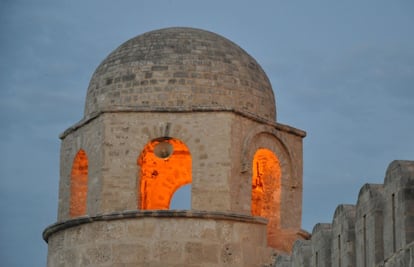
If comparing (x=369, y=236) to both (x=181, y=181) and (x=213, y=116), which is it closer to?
(x=213, y=116)

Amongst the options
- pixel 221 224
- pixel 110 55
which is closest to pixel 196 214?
pixel 221 224

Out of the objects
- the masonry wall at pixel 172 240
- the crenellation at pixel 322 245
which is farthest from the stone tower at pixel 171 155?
the crenellation at pixel 322 245

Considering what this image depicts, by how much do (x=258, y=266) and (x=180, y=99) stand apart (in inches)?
138

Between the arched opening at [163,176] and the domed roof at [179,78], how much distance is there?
1.19 meters

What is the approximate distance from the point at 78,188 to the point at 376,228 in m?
11.0

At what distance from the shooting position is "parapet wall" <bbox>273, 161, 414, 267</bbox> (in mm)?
15125

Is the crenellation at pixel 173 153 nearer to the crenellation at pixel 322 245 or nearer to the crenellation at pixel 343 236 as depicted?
the crenellation at pixel 322 245

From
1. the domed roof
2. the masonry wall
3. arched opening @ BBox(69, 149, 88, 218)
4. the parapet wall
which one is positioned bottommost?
the parapet wall

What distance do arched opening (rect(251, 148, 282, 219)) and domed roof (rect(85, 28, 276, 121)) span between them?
827 millimetres

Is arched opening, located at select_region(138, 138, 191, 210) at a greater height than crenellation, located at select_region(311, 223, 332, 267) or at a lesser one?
greater

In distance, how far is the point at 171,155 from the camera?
2678 centimetres

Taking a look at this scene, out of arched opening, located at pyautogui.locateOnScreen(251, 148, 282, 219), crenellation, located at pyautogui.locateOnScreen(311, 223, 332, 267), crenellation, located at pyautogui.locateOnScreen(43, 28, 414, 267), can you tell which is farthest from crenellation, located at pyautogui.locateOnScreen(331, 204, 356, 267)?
arched opening, located at pyautogui.locateOnScreen(251, 148, 282, 219)

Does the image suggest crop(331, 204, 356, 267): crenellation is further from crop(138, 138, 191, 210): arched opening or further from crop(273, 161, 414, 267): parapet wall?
crop(138, 138, 191, 210): arched opening

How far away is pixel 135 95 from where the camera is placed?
82.6 ft
